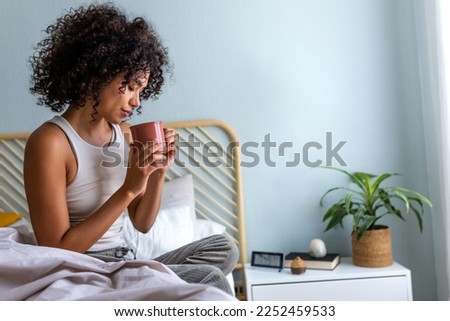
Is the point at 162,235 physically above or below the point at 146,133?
below

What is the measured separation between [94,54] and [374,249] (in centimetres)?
139

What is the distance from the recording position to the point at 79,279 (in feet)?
3.33

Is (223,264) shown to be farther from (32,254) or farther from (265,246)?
(265,246)

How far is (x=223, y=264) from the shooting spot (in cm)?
139

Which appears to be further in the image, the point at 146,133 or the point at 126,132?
the point at 126,132

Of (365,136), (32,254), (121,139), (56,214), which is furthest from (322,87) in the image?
(32,254)

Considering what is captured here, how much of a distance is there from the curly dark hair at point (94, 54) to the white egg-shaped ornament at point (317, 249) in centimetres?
117

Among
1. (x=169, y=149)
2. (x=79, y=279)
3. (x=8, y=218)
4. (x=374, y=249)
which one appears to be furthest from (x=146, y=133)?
(x=374, y=249)

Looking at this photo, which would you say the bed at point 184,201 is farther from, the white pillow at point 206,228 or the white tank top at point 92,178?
the white tank top at point 92,178

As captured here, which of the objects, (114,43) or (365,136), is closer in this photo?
(114,43)

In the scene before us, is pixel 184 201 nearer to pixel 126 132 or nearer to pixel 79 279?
pixel 126 132

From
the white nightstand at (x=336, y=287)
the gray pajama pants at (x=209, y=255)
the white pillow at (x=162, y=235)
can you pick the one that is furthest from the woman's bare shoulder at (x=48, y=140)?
the white nightstand at (x=336, y=287)

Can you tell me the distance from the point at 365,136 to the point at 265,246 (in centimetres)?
65
